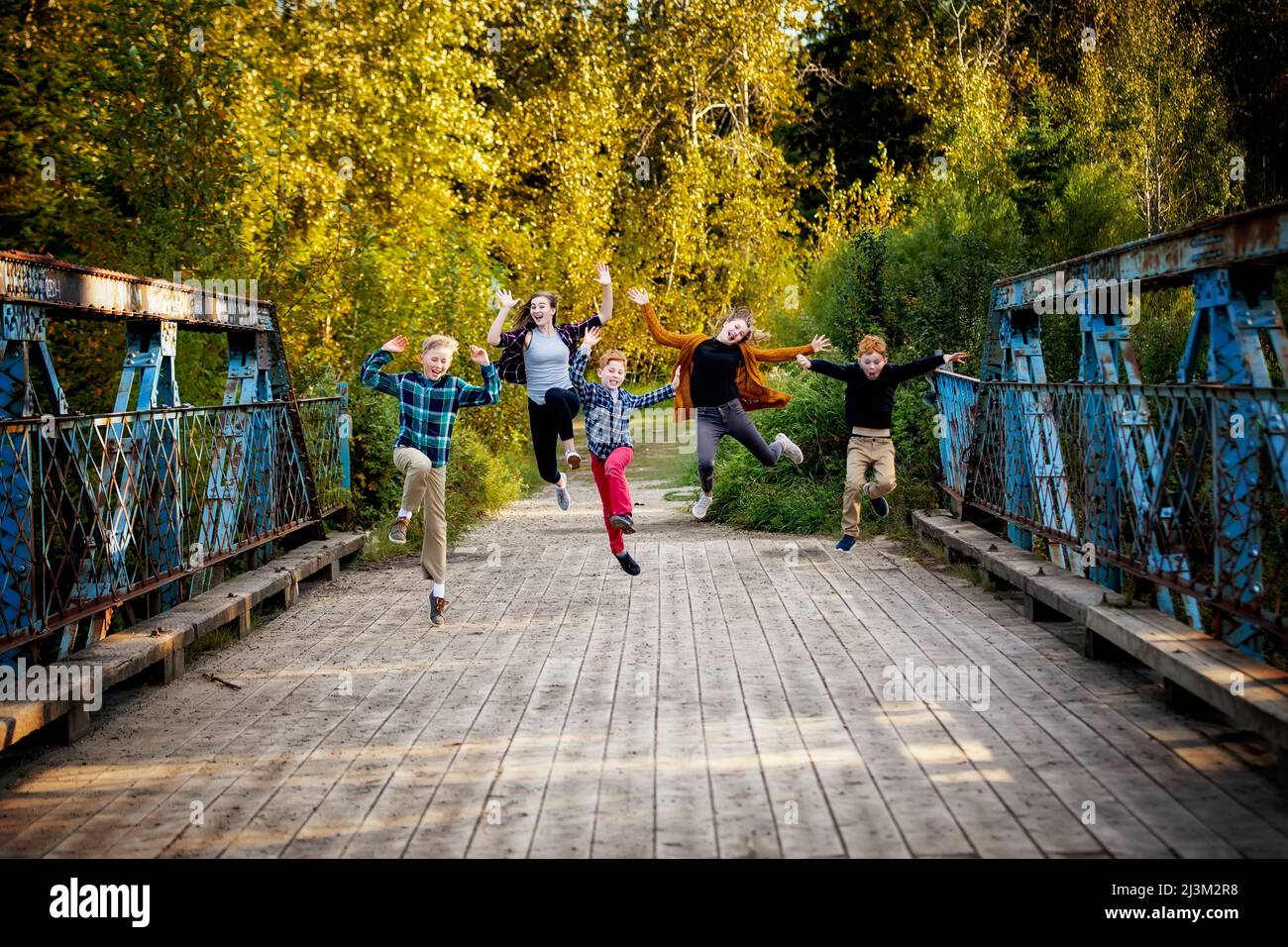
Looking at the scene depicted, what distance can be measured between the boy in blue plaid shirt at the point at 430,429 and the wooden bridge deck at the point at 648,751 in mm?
552

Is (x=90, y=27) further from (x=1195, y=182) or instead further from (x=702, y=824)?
(x=1195, y=182)

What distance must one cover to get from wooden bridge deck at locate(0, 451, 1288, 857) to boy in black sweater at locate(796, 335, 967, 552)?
118cm

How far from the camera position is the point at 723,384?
37.4 feet

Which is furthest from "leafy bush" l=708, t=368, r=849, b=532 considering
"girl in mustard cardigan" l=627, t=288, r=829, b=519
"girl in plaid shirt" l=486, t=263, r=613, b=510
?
"girl in plaid shirt" l=486, t=263, r=613, b=510

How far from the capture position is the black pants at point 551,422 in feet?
37.2

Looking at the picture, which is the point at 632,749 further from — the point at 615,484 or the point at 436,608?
the point at 615,484

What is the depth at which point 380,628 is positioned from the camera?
392 inches

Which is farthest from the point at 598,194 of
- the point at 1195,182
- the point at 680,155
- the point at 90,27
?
the point at 90,27

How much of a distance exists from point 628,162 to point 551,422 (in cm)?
2461

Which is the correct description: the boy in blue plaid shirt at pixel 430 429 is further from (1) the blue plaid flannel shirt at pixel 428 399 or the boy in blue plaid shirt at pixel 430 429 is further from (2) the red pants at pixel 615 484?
(2) the red pants at pixel 615 484

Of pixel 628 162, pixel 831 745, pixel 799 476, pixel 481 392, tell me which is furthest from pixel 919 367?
pixel 628 162

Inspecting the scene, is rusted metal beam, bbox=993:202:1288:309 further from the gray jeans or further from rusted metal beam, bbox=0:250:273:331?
rusted metal beam, bbox=0:250:273:331

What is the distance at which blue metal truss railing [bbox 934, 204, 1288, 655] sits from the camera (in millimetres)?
6164

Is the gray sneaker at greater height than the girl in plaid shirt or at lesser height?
lesser
